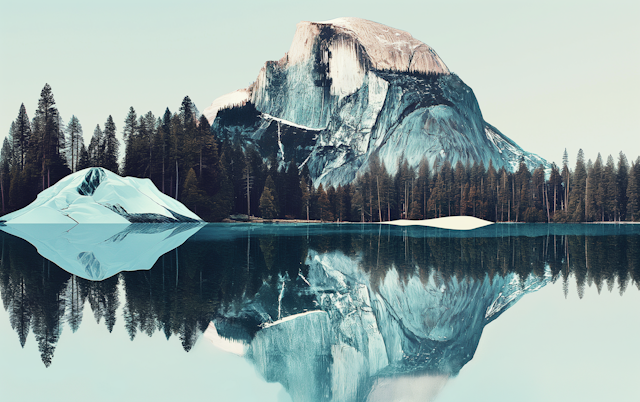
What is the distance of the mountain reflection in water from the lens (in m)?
6.90

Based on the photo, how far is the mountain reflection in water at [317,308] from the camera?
6902 millimetres

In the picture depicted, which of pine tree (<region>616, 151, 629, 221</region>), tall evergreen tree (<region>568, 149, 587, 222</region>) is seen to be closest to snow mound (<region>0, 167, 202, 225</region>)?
tall evergreen tree (<region>568, 149, 587, 222</region>)

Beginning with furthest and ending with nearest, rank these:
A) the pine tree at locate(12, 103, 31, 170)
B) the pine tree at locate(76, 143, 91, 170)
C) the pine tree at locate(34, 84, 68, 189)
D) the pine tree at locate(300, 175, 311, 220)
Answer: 1. the pine tree at locate(300, 175, 311, 220)
2. the pine tree at locate(12, 103, 31, 170)
3. the pine tree at locate(76, 143, 91, 170)
4. the pine tree at locate(34, 84, 68, 189)

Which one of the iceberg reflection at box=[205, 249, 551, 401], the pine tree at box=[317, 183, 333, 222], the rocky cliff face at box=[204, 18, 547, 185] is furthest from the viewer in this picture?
the rocky cliff face at box=[204, 18, 547, 185]

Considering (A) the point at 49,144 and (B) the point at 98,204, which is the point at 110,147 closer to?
(A) the point at 49,144

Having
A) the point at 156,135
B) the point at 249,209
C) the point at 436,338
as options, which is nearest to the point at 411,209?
the point at 249,209

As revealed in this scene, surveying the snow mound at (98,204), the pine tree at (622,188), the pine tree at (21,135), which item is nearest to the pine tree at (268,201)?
the snow mound at (98,204)

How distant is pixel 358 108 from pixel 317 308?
165m

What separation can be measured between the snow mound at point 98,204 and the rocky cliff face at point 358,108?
111 m

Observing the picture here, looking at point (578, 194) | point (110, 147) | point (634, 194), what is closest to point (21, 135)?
point (110, 147)

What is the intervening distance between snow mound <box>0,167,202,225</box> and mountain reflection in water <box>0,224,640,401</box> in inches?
1381

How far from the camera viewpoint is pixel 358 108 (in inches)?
6718

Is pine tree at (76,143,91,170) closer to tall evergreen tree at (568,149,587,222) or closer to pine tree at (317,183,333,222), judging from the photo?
pine tree at (317,183,333,222)

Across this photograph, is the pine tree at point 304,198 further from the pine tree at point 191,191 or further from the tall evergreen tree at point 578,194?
the tall evergreen tree at point 578,194
